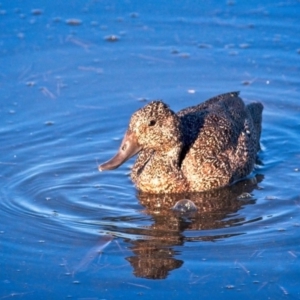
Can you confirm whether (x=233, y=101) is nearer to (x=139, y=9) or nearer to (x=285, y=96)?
(x=285, y=96)

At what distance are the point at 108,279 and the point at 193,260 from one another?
32.4 inches

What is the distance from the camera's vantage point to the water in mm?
8000

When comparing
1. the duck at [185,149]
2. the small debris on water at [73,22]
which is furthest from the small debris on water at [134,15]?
the duck at [185,149]

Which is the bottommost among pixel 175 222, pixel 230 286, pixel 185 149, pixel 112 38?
pixel 230 286

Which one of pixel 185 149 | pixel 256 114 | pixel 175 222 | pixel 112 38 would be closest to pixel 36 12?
pixel 112 38

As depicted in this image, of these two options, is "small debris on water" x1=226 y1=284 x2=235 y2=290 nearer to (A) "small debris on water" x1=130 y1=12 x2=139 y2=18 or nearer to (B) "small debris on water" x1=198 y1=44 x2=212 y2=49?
(B) "small debris on water" x1=198 y1=44 x2=212 y2=49

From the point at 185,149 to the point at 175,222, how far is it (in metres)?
1.16

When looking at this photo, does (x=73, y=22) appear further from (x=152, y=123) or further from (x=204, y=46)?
(x=152, y=123)

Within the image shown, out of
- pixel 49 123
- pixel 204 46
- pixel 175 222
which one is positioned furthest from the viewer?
pixel 204 46

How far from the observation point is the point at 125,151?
31.7 feet

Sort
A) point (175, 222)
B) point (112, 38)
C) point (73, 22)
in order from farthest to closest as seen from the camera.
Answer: point (73, 22), point (112, 38), point (175, 222)

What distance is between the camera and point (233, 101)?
35.5ft

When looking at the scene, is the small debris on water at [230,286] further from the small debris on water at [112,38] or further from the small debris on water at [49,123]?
the small debris on water at [112,38]

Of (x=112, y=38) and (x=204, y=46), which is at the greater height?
(x=112, y=38)
